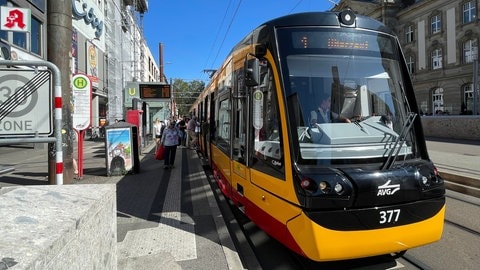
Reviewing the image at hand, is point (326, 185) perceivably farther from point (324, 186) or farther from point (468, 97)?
point (468, 97)

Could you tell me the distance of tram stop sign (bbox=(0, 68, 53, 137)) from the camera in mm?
4371

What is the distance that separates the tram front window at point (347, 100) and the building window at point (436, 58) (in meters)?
43.4

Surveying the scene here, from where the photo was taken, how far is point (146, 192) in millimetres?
8234

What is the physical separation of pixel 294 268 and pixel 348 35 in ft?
9.03

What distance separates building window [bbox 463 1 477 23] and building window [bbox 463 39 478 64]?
216cm

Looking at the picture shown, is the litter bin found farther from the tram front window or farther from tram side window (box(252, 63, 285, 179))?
the tram front window

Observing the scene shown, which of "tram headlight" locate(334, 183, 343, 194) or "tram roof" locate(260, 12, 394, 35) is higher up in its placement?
"tram roof" locate(260, 12, 394, 35)

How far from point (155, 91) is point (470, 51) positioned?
112 feet

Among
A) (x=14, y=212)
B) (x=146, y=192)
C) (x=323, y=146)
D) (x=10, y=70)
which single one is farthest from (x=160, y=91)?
(x=14, y=212)

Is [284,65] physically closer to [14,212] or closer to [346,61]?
[346,61]

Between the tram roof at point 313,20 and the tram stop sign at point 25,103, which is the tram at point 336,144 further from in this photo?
the tram stop sign at point 25,103

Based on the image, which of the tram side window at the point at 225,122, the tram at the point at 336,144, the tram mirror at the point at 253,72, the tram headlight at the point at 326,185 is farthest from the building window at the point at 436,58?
the tram headlight at the point at 326,185

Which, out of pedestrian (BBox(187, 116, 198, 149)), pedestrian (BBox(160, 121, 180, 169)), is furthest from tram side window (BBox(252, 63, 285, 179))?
pedestrian (BBox(187, 116, 198, 149))

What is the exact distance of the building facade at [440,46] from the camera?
38.7 metres
